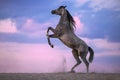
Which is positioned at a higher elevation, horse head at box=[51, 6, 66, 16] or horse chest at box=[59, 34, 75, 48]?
horse head at box=[51, 6, 66, 16]

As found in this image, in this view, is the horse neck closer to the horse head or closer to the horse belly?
the horse head

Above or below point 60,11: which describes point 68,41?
below

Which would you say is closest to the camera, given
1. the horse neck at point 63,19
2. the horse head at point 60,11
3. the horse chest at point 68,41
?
the horse chest at point 68,41

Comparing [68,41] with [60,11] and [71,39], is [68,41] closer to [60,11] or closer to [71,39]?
[71,39]

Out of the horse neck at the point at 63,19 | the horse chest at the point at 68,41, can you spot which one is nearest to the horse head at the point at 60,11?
the horse neck at the point at 63,19

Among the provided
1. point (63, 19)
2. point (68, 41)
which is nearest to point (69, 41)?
point (68, 41)

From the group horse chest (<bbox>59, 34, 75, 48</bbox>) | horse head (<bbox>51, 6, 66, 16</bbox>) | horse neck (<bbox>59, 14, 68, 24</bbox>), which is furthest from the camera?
horse head (<bbox>51, 6, 66, 16</bbox>)

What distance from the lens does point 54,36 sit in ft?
52.6

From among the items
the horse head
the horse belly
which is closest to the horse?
the horse belly

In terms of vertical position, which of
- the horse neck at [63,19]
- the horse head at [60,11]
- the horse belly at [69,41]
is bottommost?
the horse belly at [69,41]

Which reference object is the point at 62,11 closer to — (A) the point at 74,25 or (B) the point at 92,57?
(A) the point at 74,25

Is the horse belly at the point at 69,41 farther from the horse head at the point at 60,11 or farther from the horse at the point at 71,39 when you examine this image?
the horse head at the point at 60,11

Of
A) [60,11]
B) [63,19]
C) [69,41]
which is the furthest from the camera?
[60,11]

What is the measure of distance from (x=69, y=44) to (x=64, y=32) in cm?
68
